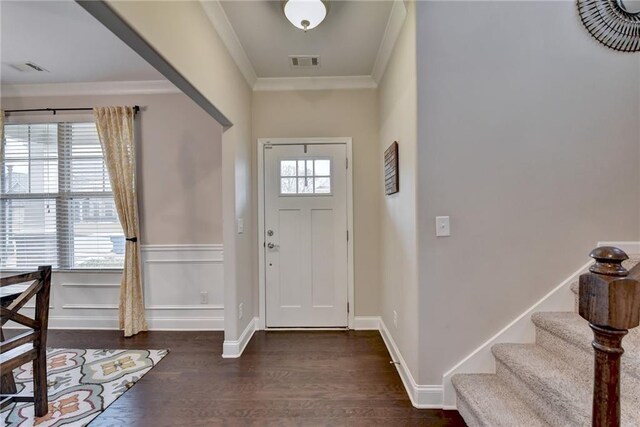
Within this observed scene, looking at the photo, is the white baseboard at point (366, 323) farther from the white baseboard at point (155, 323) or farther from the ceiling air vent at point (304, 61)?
the ceiling air vent at point (304, 61)

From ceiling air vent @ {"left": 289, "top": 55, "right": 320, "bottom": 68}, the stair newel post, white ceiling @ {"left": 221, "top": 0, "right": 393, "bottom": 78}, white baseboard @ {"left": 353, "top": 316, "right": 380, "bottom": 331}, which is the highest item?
white ceiling @ {"left": 221, "top": 0, "right": 393, "bottom": 78}

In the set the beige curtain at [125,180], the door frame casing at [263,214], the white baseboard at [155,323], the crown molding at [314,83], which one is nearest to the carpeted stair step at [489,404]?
the door frame casing at [263,214]

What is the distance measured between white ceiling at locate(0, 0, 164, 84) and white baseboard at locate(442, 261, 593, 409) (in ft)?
11.5

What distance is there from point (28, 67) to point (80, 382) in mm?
2903

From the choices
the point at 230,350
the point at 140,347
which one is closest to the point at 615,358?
the point at 230,350

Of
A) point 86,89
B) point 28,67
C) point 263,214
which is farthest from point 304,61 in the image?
point 28,67

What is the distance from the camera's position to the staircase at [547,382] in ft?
4.30

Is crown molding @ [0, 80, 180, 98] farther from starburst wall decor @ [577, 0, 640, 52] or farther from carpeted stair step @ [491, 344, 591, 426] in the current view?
carpeted stair step @ [491, 344, 591, 426]

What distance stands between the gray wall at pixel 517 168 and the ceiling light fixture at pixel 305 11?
0.91 meters

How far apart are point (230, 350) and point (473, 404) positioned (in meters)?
1.88

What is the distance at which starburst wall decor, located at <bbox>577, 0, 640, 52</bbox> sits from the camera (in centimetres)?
181

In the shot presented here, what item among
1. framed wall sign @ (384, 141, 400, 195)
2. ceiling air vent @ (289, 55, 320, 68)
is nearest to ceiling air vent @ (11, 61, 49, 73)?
ceiling air vent @ (289, 55, 320, 68)

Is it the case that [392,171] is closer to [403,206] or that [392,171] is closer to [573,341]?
[403,206]

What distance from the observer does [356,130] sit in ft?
10.4
